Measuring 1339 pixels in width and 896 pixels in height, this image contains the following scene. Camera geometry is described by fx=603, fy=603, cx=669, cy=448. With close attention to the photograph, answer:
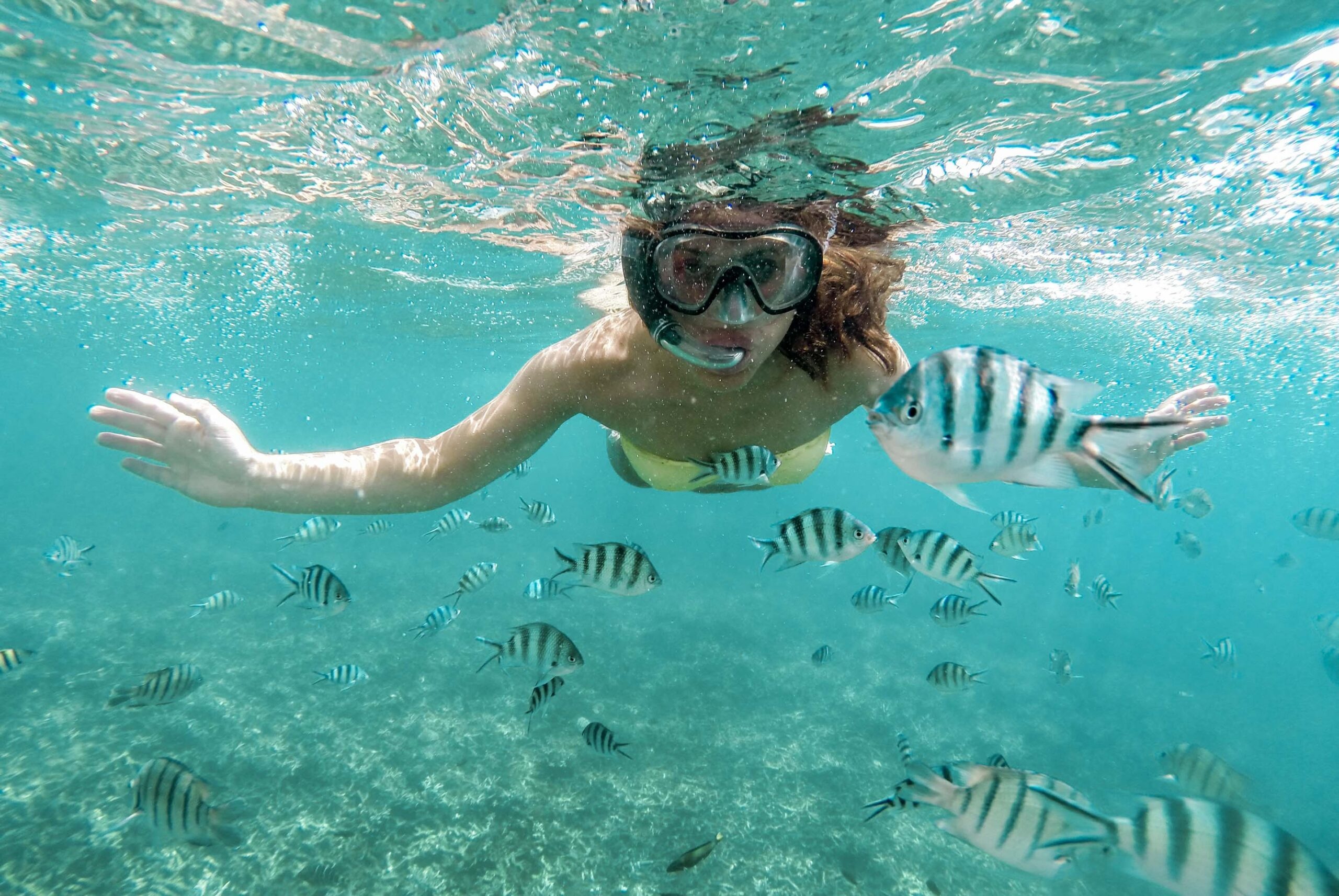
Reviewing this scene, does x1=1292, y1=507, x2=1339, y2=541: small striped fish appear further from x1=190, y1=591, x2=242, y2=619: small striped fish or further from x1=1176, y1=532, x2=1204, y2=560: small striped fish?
x1=190, y1=591, x2=242, y2=619: small striped fish

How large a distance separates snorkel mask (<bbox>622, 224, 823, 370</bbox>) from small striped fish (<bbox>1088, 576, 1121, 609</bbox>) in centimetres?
844

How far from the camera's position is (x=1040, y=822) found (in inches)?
134

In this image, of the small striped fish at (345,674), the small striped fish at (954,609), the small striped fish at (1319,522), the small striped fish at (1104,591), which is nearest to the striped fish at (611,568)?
the small striped fish at (954,609)

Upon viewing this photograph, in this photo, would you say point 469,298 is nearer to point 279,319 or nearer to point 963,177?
point 279,319

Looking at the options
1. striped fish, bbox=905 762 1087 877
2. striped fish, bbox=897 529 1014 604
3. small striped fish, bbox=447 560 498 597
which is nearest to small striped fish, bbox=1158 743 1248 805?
striped fish, bbox=897 529 1014 604

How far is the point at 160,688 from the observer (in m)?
6.18

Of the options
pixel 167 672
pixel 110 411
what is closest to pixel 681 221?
pixel 110 411

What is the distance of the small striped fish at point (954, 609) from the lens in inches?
273

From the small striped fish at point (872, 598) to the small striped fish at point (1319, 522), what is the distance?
283 inches

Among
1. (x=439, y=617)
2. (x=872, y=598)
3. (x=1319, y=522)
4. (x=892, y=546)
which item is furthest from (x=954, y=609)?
(x=1319, y=522)

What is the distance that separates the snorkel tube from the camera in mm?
3652

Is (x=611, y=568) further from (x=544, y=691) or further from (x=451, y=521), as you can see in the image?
(x=451, y=521)

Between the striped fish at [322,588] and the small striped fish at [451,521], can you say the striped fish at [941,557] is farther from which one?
the small striped fish at [451,521]

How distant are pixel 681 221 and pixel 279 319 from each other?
29866 mm
